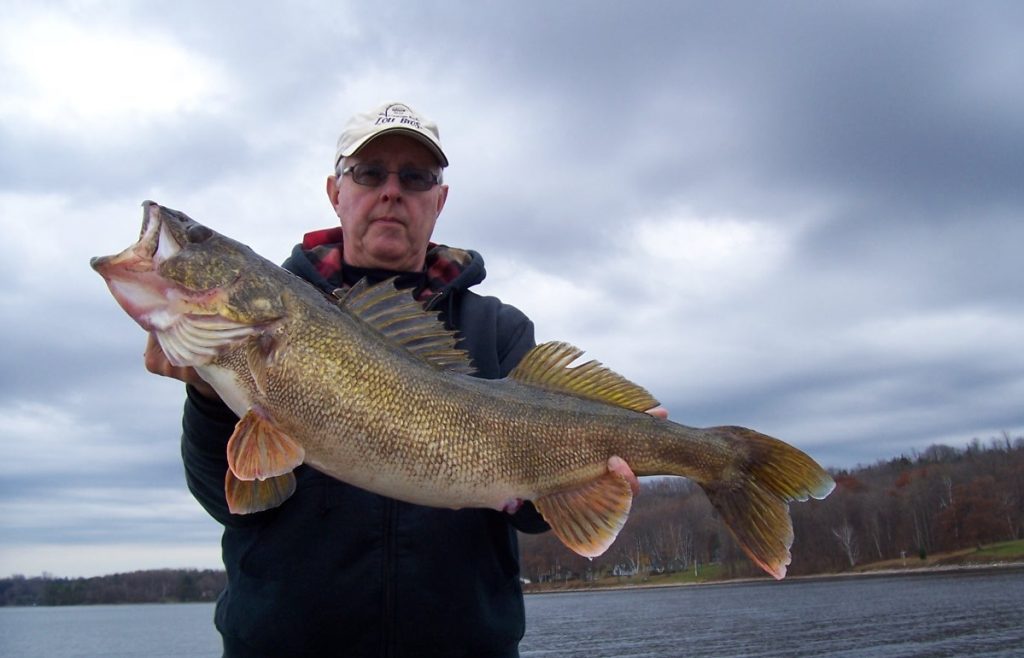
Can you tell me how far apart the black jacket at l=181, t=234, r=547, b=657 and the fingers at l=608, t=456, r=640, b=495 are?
544 millimetres

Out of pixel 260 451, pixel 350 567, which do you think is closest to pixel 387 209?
Result: pixel 260 451

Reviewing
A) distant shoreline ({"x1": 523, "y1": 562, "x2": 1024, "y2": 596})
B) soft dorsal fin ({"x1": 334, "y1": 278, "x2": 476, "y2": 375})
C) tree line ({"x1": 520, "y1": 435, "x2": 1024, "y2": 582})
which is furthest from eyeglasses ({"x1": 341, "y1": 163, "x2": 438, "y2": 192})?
tree line ({"x1": 520, "y1": 435, "x2": 1024, "y2": 582})

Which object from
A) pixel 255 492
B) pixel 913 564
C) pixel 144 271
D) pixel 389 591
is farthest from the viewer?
pixel 913 564

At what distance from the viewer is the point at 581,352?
4.55 meters

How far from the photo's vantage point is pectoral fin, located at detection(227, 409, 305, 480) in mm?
3537

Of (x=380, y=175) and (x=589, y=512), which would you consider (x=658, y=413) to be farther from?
(x=380, y=175)

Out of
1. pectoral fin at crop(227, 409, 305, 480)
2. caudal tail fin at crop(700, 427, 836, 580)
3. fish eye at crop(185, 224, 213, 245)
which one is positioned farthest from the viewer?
caudal tail fin at crop(700, 427, 836, 580)

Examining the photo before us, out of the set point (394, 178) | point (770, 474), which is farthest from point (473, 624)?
point (394, 178)

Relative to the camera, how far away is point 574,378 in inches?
177

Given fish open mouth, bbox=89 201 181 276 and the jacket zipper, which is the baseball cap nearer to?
fish open mouth, bbox=89 201 181 276

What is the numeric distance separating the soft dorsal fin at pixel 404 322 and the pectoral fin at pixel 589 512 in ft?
3.08

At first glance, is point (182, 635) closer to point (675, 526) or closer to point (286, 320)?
point (675, 526)

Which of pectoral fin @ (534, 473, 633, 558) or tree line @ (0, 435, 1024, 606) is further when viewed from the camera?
tree line @ (0, 435, 1024, 606)

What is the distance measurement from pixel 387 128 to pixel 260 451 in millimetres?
2441
